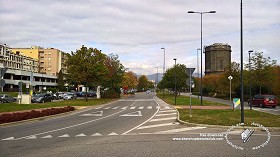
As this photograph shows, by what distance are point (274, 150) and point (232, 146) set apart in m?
1.28

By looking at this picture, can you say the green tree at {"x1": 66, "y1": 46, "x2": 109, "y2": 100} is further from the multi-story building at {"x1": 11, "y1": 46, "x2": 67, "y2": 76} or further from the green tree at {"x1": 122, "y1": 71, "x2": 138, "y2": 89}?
the multi-story building at {"x1": 11, "y1": 46, "x2": 67, "y2": 76}

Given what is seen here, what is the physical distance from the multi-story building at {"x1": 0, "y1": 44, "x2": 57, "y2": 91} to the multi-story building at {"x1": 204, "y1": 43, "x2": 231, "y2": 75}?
5959 centimetres

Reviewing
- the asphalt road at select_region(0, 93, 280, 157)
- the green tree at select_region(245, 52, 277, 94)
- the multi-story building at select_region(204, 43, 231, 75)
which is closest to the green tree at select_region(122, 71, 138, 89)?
the multi-story building at select_region(204, 43, 231, 75)

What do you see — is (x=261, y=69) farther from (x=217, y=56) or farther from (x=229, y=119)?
(x=217, y=56)

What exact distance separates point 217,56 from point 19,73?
66.3 m

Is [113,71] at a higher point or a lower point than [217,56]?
lower

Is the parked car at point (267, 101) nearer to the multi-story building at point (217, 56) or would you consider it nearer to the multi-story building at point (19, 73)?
the multi-story building at point (19, 73)

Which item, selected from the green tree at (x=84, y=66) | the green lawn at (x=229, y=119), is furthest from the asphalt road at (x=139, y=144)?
the green tree at (x=84, y=66)

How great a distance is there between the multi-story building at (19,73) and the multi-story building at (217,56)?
5959 cm

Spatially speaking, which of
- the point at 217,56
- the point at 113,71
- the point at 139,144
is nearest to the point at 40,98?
the point at 113,71

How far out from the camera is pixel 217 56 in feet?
337

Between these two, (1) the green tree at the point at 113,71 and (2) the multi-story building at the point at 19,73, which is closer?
(1) the green tree at the point at 113,71

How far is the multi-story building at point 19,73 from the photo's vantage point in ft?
278

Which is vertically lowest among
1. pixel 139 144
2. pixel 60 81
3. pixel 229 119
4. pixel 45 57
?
pixel 139 144
